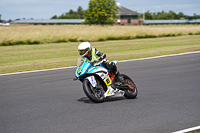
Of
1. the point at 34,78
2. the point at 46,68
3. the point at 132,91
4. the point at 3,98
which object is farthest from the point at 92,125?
the point at 46,68

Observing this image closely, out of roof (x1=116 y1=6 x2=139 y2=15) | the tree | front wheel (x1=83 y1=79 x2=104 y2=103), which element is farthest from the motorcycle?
roof (x1=116 y1=6 x2=139 y2=15)

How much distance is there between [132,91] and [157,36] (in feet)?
89.0

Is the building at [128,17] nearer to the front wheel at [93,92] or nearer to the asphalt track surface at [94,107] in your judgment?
the asphalt track surface at [94,107]

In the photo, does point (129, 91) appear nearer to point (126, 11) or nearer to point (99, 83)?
point (99, 83)

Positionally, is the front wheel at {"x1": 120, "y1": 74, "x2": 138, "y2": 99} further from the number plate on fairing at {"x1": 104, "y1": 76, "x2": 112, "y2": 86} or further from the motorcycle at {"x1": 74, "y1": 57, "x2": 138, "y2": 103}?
the number plate on fairing at {"x1": 104, "y1": 76, "x2": 112, "y2": 86}

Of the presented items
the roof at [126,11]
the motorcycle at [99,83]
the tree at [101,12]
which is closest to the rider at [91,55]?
the motorcycle at [99,83]

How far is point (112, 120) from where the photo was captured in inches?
222

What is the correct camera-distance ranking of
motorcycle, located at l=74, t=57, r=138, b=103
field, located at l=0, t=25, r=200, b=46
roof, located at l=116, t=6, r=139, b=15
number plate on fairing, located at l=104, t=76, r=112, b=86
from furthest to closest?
roof, located at l=116, t=6, r=139, b=15 < field, located at l=0, t=25, r=200, b=46 < number plate on fairing, located at l=104, t=76, r=112, b=86 < motorcycle, located at l=74, t=57, r=138, b=103

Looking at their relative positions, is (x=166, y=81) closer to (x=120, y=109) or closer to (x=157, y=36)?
(x=120, y=109)

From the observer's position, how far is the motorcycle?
685 centimetres

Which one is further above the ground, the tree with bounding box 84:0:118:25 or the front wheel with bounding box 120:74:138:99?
the tree with bounding box 84:0:118:25

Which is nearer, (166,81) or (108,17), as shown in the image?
(166,81)

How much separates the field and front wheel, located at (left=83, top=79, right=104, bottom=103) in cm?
1878

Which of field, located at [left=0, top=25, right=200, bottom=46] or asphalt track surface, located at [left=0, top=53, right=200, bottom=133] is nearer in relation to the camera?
asphalt track surface, located at [left=0, top=53, right=200, bottom=133]
